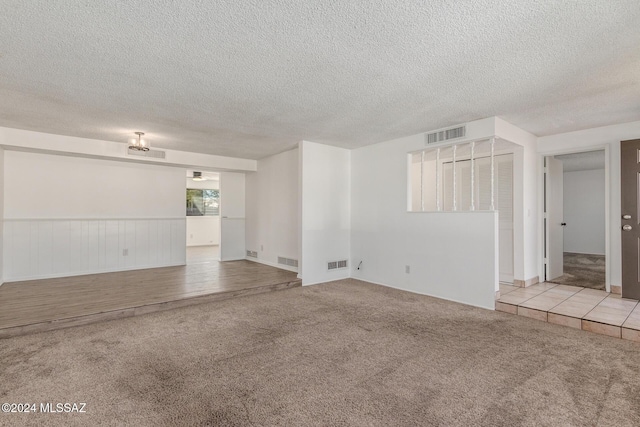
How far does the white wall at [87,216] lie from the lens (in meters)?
5.16

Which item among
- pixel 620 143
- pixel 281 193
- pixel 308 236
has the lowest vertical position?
pixel 308 236

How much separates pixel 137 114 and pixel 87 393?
3176mm

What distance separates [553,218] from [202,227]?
10265mm

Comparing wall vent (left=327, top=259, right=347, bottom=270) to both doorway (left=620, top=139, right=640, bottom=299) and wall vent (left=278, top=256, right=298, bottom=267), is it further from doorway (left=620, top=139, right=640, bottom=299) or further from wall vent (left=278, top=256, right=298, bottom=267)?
doorway (left=620, top=139, right=640, bottom=299)

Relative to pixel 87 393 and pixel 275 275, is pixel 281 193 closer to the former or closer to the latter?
pixel 275 275

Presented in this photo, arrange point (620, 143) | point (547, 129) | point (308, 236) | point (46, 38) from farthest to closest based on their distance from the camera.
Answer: point (308, 236), point (547, 129), point (620, 143), point (46, 38)

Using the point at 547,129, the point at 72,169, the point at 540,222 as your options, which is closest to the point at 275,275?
the point at 72,169

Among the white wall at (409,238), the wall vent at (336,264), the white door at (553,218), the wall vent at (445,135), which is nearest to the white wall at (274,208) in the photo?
the wall vent at (336,264)

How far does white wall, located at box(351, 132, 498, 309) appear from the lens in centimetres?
415

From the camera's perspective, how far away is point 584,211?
28.2 feet

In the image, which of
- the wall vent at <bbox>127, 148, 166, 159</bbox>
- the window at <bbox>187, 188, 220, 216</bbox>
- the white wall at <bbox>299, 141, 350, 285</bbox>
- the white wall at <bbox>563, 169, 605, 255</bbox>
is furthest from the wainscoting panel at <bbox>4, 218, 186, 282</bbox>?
the white wall at <bbox>563, 169, 605, 255</bbox>

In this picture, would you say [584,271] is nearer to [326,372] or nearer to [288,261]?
[288,261]

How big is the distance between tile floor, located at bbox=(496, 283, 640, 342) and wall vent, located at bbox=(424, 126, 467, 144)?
2.32 metres

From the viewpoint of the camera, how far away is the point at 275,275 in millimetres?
5656
